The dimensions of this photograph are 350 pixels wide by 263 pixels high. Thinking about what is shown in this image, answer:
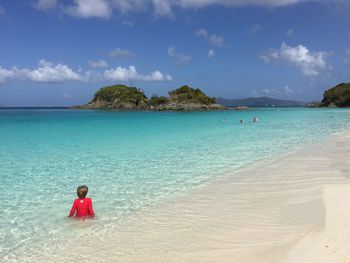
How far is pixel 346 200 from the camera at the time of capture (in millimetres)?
8312

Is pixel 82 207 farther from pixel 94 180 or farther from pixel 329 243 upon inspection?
pixel 329 243

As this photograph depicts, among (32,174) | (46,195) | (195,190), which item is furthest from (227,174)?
(32,174)

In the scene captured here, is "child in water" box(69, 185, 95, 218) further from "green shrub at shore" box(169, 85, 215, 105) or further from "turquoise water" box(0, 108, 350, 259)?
"green shrub at shore" box(169, 85, 215, 105)

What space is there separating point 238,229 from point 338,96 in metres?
183

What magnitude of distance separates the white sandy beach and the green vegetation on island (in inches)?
6915

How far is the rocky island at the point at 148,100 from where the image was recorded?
138 meters

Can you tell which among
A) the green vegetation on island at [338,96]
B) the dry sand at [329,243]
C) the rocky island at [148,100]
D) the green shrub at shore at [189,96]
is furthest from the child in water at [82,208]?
the green vegetation on island at [338,96]

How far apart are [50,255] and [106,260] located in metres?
1.06

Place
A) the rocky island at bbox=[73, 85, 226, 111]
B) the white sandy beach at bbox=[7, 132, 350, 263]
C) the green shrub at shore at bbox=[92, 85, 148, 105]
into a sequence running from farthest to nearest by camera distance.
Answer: the green shrub at shore at bbox=[92, 85, 148, 105], the rocky island at bbox=[73, 85, 226, 111], the white sandy beach at bbox=[7, 132, 350, 263]

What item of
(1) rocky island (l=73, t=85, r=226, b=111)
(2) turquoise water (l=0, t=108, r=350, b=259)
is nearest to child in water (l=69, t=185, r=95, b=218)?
(2) turquoise water (l=0, t=108, r=350, b=259)

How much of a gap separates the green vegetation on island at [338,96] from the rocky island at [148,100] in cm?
6430

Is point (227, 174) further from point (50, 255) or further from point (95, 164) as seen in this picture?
point (50, 255)

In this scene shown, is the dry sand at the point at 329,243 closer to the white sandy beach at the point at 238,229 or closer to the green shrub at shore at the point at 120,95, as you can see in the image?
the white sandy beach at the point at 238,229

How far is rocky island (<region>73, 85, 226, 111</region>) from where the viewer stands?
138 m
